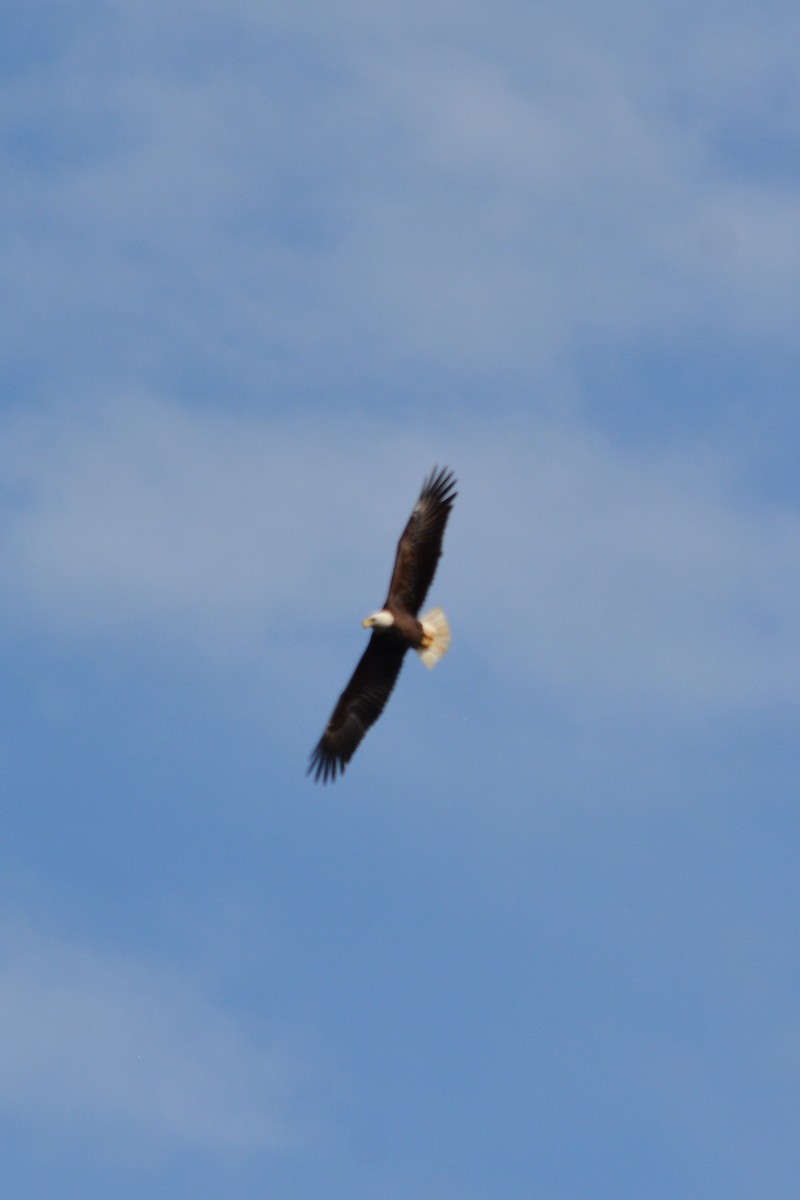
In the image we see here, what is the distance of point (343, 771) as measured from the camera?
3247cm

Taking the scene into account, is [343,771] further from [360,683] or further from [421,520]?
[421,520]

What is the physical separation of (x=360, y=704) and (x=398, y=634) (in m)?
1.35

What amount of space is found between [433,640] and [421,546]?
131cm

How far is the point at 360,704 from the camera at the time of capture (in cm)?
3212

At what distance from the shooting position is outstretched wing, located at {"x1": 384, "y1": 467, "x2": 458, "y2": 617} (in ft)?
102

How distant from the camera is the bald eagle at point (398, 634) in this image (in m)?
31.0

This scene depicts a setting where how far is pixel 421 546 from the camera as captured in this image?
31031 mm

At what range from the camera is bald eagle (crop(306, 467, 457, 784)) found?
3103 centimetres

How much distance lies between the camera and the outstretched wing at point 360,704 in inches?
1251

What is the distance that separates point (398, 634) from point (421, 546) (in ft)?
3.80

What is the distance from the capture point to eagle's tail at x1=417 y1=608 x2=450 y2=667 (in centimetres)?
3153

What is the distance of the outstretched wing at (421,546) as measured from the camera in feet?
102

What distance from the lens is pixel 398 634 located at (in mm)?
31266

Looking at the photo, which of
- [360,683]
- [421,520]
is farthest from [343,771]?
[421,520]
